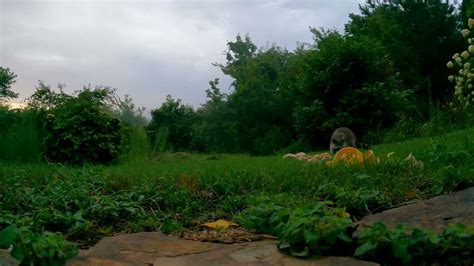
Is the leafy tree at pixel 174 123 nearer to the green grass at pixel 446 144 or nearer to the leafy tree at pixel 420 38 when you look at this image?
the leafy tree at pixel 420 38

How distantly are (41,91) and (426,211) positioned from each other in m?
9.69

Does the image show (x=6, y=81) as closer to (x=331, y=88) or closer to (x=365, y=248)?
(x=331, y=88)

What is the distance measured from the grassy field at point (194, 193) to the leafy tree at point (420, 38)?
16.4m

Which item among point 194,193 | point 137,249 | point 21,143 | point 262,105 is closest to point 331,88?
point 262,105

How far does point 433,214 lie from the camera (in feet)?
9.11

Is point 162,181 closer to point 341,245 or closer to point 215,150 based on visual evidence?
point 341,245

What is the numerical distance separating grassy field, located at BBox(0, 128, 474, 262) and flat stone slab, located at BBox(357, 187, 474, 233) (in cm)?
18

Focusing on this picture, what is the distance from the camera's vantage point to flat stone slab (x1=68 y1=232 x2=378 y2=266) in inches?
90.5

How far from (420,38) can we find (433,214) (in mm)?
20453

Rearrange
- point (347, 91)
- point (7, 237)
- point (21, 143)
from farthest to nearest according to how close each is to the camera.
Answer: point (347, 91) < point (21, 143) < point (7, 237)

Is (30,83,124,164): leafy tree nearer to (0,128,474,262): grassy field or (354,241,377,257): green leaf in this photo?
(0,128,474,262): grassy field

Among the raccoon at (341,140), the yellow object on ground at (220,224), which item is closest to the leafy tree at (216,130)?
the raccoon at (341,140)

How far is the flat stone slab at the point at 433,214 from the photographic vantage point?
8.57 ft

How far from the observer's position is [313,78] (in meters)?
14.5
